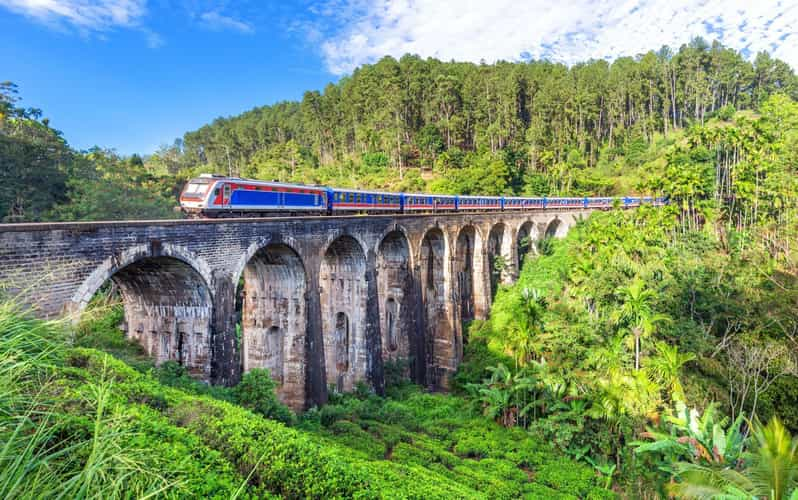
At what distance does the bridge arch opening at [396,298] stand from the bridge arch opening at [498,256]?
38.4 ft

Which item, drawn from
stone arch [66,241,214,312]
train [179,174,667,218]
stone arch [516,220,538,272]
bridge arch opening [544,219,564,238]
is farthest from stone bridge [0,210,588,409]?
bridge arch opening [544,219,564,238]

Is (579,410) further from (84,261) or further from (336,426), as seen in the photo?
(84,261)

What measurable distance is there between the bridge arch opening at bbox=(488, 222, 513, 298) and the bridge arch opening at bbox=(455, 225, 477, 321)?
2.24 metres

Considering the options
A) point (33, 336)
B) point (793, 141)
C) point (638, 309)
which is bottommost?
point (638, 309)

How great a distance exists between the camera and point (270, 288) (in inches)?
632

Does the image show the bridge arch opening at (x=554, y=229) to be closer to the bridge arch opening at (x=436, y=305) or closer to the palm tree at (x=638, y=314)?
the bridge arch opening at (x=436, y=305)

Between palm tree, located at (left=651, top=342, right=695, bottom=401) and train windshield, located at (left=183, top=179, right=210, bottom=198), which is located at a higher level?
train windshield, located at (left=183, top=179, right=210, bottom=198)

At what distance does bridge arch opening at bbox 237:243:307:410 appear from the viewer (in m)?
15.7

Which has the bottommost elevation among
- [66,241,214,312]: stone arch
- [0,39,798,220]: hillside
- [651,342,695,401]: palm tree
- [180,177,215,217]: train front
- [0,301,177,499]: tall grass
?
[651,342,695,401]: palm tree

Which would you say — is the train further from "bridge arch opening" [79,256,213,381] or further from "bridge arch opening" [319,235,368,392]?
"bridge arch opening" [79,256,213,381]

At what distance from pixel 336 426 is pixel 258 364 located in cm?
410

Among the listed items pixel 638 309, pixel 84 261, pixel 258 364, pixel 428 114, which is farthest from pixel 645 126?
pixel 84 261

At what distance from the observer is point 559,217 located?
4388 cm

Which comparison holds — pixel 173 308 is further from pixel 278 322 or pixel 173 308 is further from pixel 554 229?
pixel 554 229
